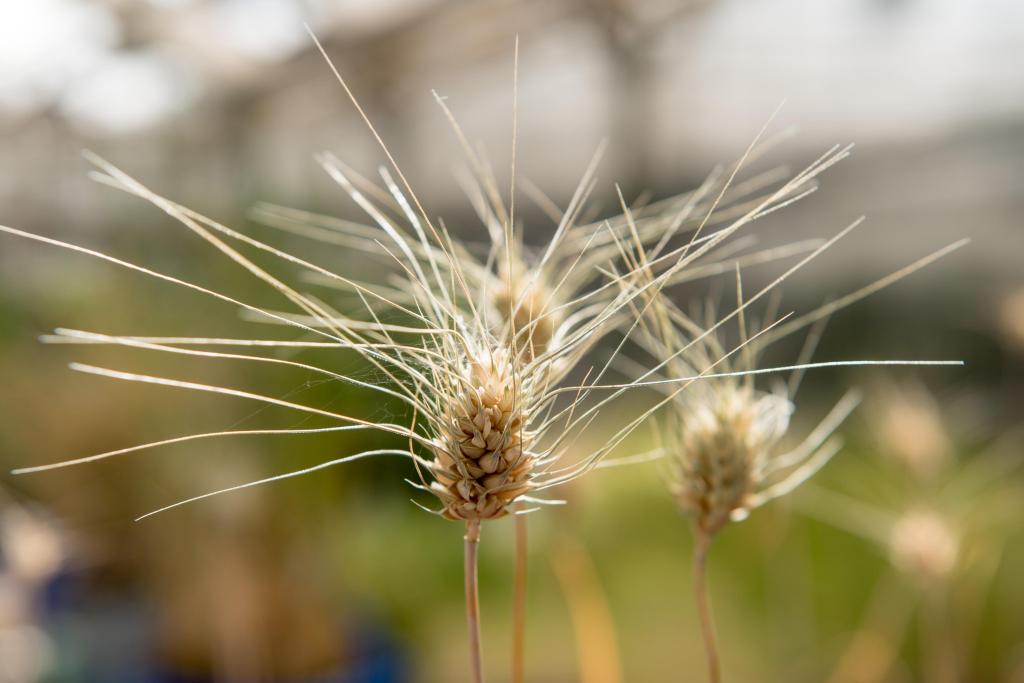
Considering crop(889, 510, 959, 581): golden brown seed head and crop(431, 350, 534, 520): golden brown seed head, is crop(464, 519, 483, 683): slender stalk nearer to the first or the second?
crop(431, 350, 534, 520): golden brown seed head

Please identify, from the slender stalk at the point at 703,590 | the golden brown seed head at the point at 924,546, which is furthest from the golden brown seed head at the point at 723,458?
the golden brown seed head at the point at 924,546

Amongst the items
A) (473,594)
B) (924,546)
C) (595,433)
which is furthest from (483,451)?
(595,433)

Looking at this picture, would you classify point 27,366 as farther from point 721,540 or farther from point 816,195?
point 816,195

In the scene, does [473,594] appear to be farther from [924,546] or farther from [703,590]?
[924,546]

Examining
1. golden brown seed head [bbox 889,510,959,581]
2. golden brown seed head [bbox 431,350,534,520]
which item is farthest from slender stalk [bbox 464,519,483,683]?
golden brown seed head [bbox 889,510,959,581]

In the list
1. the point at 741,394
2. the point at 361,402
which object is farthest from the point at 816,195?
the point at 741,394
